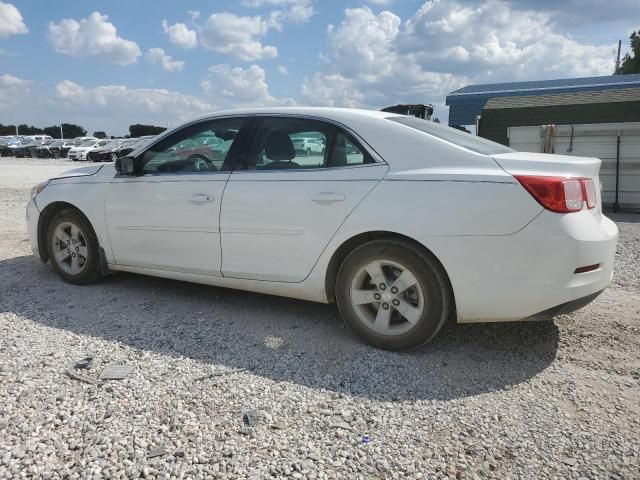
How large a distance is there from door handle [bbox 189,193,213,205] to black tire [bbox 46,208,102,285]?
1.29 metres

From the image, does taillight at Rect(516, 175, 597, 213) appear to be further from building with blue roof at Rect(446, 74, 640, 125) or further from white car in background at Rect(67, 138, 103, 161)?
white car in background at Rect(67, 138, 103, 161)

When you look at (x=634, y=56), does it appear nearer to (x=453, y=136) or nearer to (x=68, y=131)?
(x=453, y=136)

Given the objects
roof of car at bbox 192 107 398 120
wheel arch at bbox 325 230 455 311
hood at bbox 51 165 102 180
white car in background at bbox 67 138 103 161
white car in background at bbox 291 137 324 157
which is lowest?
wheel arch at bbox 325 230 455 311

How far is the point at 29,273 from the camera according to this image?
5.35m

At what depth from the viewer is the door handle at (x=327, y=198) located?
3.43 metres

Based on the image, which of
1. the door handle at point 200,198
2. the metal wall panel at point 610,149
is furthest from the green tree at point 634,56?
the door handle at point 200,198

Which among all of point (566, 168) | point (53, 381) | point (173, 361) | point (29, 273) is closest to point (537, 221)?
point (566, 168)

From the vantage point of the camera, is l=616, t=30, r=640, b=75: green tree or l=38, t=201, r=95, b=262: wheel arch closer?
l=38, t=201, r=95, b=262: wheel arch

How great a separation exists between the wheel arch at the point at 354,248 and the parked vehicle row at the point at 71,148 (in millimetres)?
32408

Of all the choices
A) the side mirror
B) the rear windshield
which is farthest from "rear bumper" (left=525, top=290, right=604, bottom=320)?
the side mirror

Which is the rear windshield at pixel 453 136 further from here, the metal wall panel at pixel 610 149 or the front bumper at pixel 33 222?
the metal wall panel at pixel 610 149

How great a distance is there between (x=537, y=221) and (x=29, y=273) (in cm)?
491

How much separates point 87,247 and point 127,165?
37.5 inches

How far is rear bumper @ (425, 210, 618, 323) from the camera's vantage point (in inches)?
116
